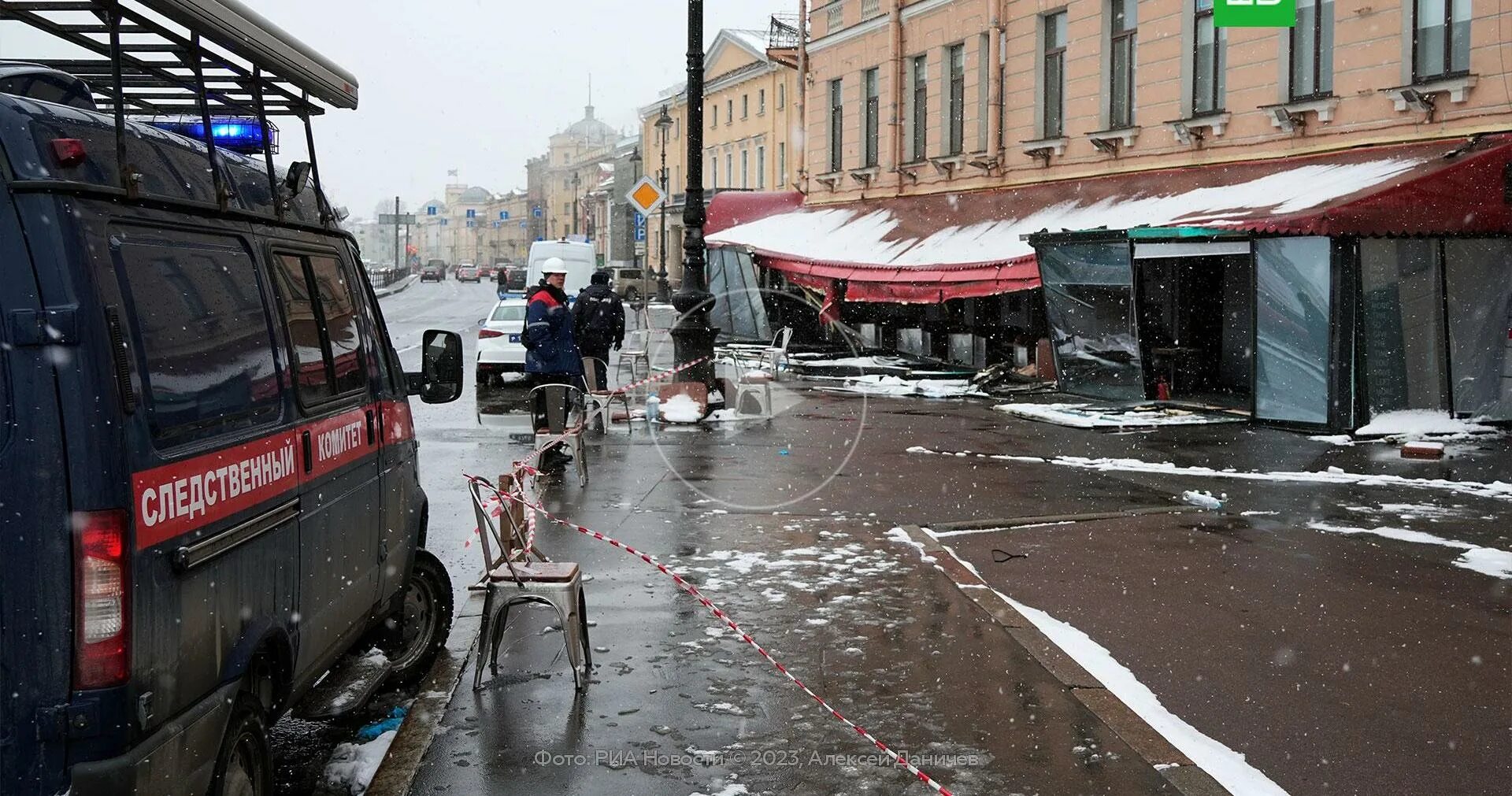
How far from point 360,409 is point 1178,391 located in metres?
17.1

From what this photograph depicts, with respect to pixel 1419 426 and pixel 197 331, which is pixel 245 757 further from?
pixel 1419 426

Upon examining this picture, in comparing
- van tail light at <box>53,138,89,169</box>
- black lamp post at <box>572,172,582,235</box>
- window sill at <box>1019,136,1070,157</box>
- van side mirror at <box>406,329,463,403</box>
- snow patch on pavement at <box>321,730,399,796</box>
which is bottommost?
snow patch on pavement at <box>321,730,399,796</box>

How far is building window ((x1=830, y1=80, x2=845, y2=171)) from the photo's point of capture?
111ft

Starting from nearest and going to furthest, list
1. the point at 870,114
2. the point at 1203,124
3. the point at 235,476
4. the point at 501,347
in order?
the point at 235,476
the point at 1203,124
the point at 501,347
the point at 870,114

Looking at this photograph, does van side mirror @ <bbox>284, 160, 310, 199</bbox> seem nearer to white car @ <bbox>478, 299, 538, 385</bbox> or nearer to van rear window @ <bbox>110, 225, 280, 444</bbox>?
van rear window @ <bbox>110, 225, 280, 444</bbox>

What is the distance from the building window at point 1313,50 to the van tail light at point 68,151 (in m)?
17.2

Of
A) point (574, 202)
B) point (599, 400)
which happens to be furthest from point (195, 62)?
point (574, 202)

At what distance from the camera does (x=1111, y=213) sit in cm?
2048

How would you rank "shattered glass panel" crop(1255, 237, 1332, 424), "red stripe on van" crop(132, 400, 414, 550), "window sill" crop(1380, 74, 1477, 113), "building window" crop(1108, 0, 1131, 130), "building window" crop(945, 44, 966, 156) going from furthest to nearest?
"building window" crop(945, 44, 966, 156) < "building window" crop(1108, 0, 1131, 130) < "window sill" crop(1380, 74, 1477, 113) < "shattered glass panel" crop(1255, 237, 1332, 424) < "red stripe on van" crop(132, 400, 414, 550)

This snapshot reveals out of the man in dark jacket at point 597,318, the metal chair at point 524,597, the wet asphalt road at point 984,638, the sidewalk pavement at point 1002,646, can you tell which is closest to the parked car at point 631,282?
the man in dark jacket at point 597,318

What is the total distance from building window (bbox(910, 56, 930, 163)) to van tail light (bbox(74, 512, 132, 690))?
88.3 feet

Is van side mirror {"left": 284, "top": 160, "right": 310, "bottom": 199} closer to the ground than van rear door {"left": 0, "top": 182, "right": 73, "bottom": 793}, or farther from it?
farther from it

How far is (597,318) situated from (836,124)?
1823cm

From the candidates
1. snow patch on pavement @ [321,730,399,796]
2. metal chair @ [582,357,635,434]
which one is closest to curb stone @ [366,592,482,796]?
snow patch on pavement @ [321,730,399,796]
